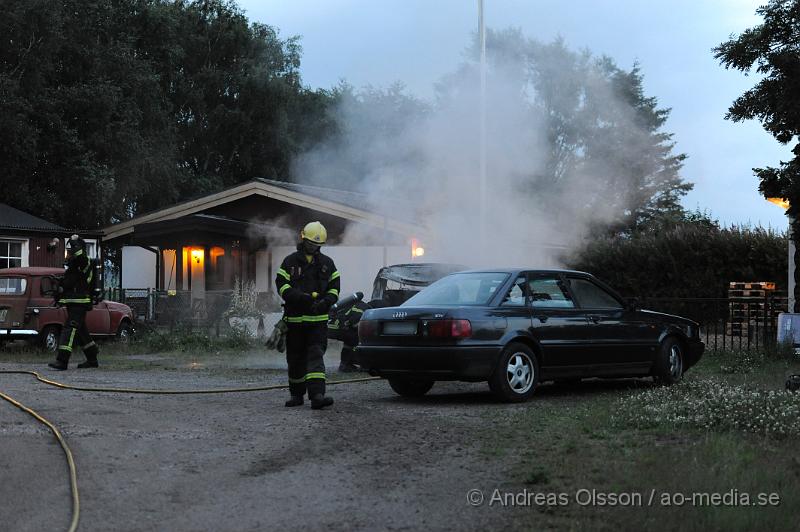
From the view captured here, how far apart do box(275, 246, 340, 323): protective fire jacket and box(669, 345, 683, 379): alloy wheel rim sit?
4.35 meters

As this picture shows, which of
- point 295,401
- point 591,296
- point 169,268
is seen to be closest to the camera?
point 295,401

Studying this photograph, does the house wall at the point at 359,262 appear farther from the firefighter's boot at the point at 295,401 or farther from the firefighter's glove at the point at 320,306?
the firefighter's glove at the point at 320,306

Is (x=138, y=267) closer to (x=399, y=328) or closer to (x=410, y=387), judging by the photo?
(x=410, y=387)

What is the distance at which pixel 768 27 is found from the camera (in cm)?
1492

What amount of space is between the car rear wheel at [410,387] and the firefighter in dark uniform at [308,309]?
1.30 m

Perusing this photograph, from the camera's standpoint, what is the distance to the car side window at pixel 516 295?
33.5 ft

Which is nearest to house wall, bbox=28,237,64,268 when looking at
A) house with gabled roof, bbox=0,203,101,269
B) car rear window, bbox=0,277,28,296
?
house with gabled roof, bbox=0,203,101,269

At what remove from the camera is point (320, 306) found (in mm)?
9375

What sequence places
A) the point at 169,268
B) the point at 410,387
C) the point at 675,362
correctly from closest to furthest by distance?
the point at 410,387, the point at 675,362, the point at 169,268

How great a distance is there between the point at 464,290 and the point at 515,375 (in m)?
1.15

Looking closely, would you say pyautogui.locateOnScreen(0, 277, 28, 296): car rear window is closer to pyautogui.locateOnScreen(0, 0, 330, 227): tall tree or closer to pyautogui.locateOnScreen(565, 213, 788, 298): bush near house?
pyautogui.locateOnScreen(565, 213, 788, 298): bush near house

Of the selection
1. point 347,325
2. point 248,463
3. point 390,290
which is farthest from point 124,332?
point 248,463

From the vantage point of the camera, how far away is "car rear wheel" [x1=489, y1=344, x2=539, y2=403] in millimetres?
9734

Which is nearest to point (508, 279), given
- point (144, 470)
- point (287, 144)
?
point (144, 470)
